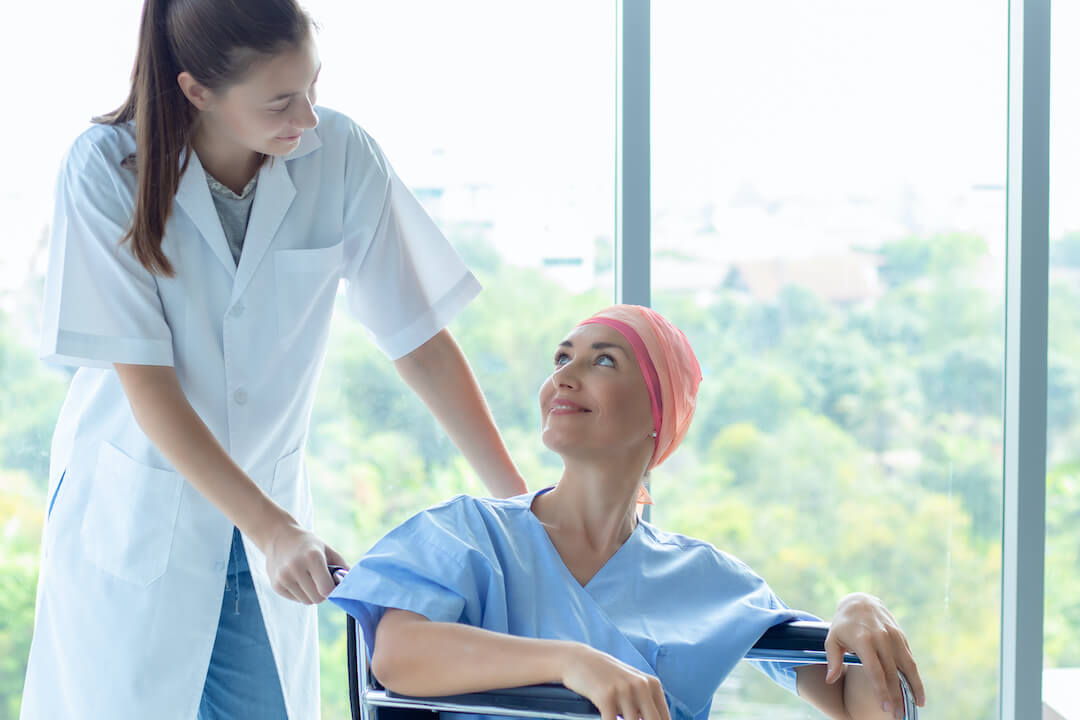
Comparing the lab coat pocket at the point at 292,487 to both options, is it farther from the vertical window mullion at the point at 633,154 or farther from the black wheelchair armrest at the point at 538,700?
the vertical window mullion at the point at 633,154

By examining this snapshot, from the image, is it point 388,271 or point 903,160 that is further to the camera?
point 903,160

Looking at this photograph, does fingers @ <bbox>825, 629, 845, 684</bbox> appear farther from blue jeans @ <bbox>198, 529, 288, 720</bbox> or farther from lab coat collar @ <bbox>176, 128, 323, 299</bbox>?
lab coat collar @ <bbox>176, 128, 323, 299</bbox>

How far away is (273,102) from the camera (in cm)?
128

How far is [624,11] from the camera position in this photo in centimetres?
191

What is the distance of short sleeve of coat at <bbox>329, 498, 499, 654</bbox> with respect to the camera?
112cm

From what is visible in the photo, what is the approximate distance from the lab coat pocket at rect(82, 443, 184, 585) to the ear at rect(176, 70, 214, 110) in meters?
0.49

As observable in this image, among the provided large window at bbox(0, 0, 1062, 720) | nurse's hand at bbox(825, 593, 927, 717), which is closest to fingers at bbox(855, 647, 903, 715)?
nurse's hand at bbox(825, 593, 927, 717)

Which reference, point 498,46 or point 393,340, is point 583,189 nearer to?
point 498,46

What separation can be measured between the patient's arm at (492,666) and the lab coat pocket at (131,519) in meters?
0.42

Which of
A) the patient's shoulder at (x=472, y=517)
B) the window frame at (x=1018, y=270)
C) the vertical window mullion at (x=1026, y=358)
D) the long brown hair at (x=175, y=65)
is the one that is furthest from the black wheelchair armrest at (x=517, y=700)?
the vertical window mullion at (x=1026, y=358)

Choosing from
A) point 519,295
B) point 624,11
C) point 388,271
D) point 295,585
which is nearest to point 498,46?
point 624,11

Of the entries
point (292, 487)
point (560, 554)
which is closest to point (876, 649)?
point (560, 554)

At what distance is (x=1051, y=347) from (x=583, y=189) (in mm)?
1092

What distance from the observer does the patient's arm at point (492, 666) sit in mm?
945
